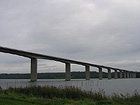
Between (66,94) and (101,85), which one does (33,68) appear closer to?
(101,85)

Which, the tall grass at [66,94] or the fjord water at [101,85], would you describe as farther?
the fjord water at [101,85]

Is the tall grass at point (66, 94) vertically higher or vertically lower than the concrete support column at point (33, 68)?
lower

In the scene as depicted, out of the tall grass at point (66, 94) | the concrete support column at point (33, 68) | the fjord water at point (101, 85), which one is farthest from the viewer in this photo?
the concrete support column at point (33, 68)

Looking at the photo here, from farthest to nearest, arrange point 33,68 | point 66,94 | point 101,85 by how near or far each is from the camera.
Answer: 1. point 33,68
2. point 101,85
3. point 66,94

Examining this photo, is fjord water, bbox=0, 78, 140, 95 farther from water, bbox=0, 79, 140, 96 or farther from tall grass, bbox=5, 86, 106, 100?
tall grass, bbox=5, 86, 106, 100

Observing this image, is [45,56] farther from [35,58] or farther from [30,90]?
[30,90]

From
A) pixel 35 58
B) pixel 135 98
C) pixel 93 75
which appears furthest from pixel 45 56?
pixel 93 75

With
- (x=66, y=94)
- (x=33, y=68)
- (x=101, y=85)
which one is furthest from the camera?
(x=33, y=68)

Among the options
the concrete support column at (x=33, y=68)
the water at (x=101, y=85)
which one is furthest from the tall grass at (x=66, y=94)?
the concrete support column at (x=33, y=68)

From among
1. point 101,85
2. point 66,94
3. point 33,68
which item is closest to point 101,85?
point 101,85

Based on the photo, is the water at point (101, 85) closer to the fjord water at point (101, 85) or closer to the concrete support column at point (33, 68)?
the fjord water at point (101, 85)

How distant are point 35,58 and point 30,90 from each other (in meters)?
39.5

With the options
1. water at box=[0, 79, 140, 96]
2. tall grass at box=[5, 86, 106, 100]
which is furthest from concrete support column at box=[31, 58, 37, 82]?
tall grass at box=[5, 86, 106, 100]

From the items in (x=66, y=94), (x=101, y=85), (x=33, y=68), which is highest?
(x=33, y=68)
